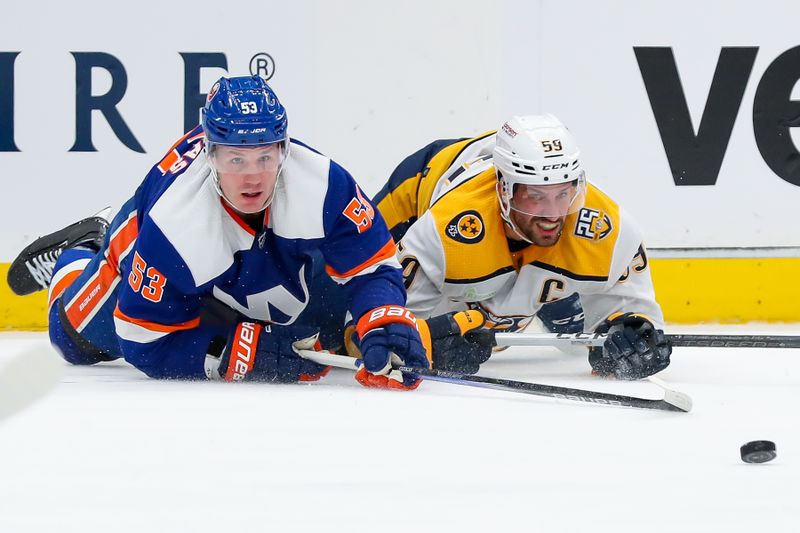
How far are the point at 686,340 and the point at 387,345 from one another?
0.92 meters

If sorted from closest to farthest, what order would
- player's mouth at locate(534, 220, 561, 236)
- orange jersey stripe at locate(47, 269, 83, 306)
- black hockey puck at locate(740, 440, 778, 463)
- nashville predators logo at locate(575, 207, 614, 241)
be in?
black hockey puck at locate(740, 440, 778, 463), player's mouth at locate(534, 220, 561, 236), nashville predators logo at locate(575, 207, 614, 241), orange jersey stripe at locate(47, 269, 83, 306)

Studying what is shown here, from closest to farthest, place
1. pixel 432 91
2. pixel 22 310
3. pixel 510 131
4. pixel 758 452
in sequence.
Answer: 1. pixel 758 452
2. pixel 510 131
3. pixel 432 91
4. pixel 22 310

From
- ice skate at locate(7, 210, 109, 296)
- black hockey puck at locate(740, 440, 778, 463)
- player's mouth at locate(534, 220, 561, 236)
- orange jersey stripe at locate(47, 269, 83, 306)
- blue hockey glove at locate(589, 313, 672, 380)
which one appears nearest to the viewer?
black hockey puck at locate(740, 440, 778, 463)

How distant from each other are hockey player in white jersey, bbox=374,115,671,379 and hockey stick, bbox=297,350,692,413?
37 cm

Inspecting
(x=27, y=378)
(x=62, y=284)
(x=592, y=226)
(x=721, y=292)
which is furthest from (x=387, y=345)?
(x=721, y=292)

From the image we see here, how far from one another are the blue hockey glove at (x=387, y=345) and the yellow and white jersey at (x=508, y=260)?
477 millimetres

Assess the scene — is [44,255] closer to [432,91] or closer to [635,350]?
[432,91]

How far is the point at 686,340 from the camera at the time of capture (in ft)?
11.5

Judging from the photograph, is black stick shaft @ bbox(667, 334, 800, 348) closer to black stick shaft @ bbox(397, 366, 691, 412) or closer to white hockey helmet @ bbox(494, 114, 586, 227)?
white hockey helmet @ bbox(494, 114, 586, 227)

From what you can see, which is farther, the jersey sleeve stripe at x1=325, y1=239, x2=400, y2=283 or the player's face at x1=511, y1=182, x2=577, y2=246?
the player's face at x1=511, y1=182, x2=577, y2=246

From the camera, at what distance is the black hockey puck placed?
2240mm

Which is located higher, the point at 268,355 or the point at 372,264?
the point at 372,264

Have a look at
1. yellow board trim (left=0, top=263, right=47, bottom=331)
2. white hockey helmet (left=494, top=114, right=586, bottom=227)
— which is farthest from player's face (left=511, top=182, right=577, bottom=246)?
yellow board trim (left=0, top=263, right=47, bottom=331)

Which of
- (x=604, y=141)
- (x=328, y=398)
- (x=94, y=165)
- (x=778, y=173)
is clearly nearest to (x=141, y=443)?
(x=328, y=398)
